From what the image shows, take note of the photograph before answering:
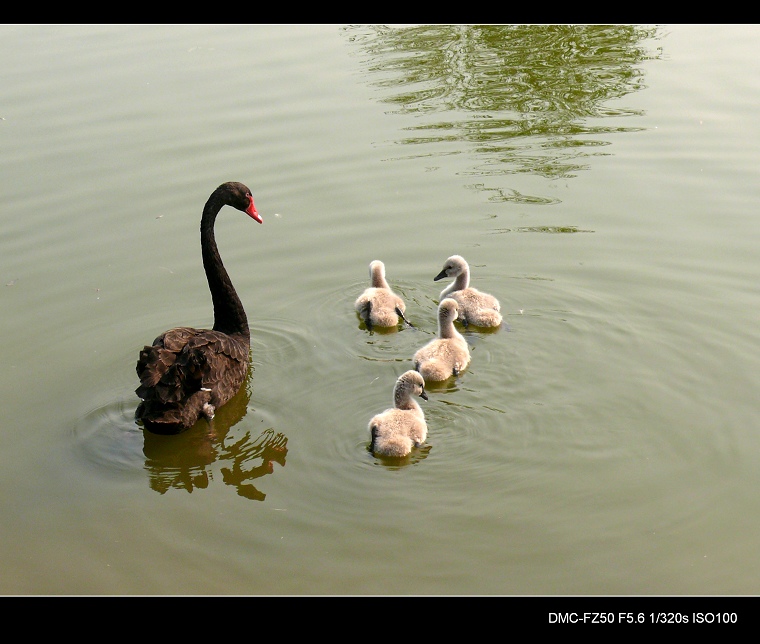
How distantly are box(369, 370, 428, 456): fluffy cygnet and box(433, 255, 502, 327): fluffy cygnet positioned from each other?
4.16 feet

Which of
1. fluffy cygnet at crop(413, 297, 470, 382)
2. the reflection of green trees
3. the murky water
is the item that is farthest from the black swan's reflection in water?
the reflection of green trees

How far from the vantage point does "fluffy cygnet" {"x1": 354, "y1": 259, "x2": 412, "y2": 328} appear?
7602 mm

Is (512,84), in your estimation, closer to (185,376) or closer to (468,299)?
(468,299)

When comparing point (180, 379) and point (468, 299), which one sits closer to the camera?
point (180, 379)

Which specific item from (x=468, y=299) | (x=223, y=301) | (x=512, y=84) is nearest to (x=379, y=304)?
(x=468, y=299)

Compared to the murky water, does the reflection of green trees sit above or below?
above

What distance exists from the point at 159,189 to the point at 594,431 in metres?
5.68

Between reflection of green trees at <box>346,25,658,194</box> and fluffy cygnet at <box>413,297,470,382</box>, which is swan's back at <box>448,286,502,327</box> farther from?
reflection of green trees at <box>346,25,658,194</box>

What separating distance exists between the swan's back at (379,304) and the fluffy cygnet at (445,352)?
476 mm

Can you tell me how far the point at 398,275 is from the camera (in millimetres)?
8500

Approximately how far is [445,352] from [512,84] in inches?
230

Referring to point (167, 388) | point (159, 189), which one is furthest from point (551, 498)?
point (159, 189)

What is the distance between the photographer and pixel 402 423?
19.9 ft

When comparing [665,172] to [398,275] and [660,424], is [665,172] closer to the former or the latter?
[398,275]
